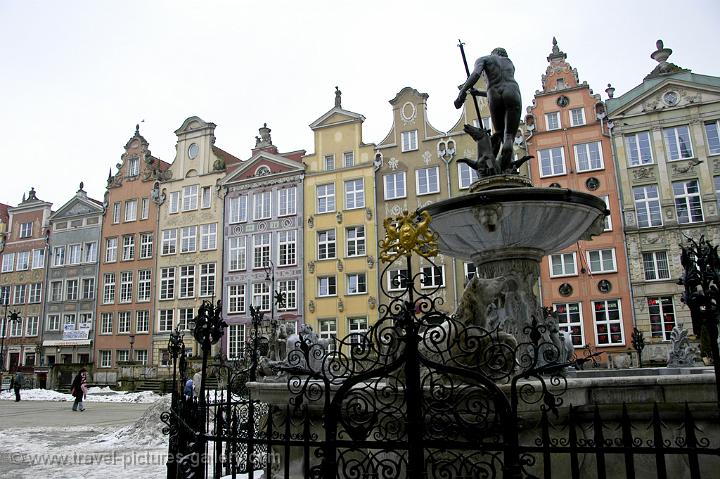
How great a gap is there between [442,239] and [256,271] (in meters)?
30.4

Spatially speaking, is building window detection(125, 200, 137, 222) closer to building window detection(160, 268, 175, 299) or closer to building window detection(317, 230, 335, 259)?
building window detection(160, 268, 175, 299)

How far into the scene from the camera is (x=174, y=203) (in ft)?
142

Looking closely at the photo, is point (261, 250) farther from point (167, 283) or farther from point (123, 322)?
point (123, 322)

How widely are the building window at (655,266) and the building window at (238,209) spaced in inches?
993

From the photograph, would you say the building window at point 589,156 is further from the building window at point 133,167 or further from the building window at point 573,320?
the building window at point 133,167

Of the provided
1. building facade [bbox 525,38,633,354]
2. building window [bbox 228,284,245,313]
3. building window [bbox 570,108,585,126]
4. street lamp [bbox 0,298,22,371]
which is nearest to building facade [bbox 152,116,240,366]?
building window [bbox 228,284,245,313]

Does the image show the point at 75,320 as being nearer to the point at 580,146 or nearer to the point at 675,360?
the point at 580,146

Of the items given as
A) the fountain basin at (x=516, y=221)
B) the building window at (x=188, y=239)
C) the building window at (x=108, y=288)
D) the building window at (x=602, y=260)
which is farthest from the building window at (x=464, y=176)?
the building window at (x=108, y=288)

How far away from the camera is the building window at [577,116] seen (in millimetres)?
33031

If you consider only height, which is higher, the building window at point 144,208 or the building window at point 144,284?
the building window at point 144,208

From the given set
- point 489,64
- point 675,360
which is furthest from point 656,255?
point 489,64

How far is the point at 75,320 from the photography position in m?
45.6

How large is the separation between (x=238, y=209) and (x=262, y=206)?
2.02 metres

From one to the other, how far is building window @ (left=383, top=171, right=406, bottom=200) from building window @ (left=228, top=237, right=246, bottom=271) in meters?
10.9
